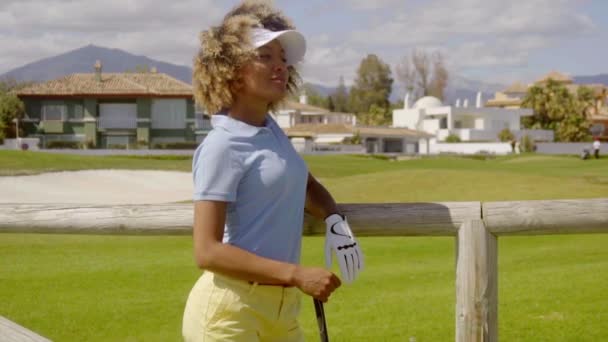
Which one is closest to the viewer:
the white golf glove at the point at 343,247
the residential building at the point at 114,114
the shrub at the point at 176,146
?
the white golf glove at the point at 343,247

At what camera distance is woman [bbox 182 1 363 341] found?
3332 millimetres

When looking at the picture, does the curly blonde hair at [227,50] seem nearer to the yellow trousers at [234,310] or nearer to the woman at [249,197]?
the woman at [249,197]

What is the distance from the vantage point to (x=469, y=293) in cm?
396

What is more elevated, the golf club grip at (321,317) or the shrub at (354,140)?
the golf club grip at (321,317)

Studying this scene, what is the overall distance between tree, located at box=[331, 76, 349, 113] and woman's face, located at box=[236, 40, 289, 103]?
479 feet

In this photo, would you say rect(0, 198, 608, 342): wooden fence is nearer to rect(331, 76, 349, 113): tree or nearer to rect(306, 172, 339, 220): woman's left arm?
rect(306, 172, 339, 220): woman's left arm

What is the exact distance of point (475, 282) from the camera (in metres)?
3.96

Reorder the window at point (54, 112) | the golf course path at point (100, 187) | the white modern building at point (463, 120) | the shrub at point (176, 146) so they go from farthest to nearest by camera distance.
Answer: the white modern building at point (463, 120) < the window at point (54, 112) < the shrub at point (176, 146) < the golf course path at point (100, 187)

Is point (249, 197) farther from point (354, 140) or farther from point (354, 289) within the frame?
point (354, 140)

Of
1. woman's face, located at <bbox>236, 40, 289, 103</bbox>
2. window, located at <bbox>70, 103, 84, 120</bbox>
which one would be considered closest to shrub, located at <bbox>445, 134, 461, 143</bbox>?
window, located at <bbox>70, 103, 84, 120</bbox>

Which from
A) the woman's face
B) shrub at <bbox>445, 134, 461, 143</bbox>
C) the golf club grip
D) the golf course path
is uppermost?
the woman's face

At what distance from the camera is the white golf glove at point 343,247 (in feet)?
12.0

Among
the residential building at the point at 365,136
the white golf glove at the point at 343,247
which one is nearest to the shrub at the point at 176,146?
the residential building at the point at 365,136

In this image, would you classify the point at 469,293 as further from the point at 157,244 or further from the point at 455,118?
the point at 455,118
